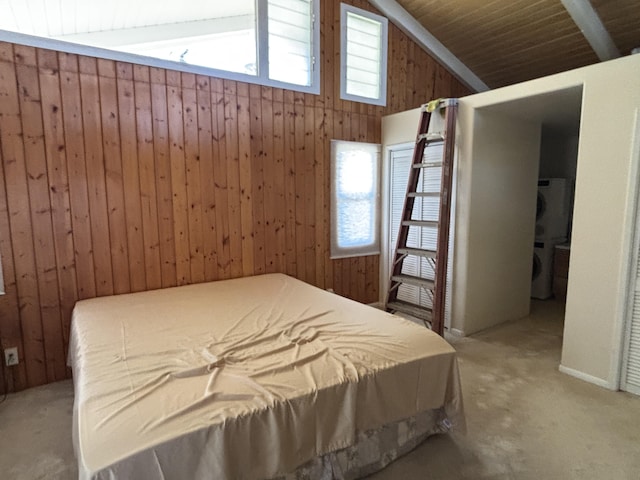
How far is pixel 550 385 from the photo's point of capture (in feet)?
8.14

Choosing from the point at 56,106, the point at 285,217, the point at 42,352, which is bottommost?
the point at 42,352

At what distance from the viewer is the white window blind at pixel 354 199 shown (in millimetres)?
3701

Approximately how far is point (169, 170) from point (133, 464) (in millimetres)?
2225

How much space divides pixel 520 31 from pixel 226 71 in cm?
281

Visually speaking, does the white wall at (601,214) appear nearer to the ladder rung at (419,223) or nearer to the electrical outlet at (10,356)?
the ladder rung at (419,223)

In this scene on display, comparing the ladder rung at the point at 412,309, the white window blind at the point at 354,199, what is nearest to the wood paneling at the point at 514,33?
the white window blind at the point at 354,199

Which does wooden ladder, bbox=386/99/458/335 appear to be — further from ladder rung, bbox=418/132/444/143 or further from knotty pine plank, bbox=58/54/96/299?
knotty pine plank, bbox=58/54/96/299

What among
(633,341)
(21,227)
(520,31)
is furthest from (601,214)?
(21,227)

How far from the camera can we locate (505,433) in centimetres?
197

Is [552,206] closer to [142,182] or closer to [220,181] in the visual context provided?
[220,181]

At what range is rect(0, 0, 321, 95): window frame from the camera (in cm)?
233

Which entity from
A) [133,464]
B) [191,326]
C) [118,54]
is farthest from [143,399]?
[118,54]

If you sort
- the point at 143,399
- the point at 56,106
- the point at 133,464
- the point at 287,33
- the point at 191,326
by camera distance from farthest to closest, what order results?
the point at 287,33 → the point at 56,106 → the point at 191,326 → the point at 143,399 → the point at 133,464

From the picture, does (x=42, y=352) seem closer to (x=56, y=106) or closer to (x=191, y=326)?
(x=191, y=326)
